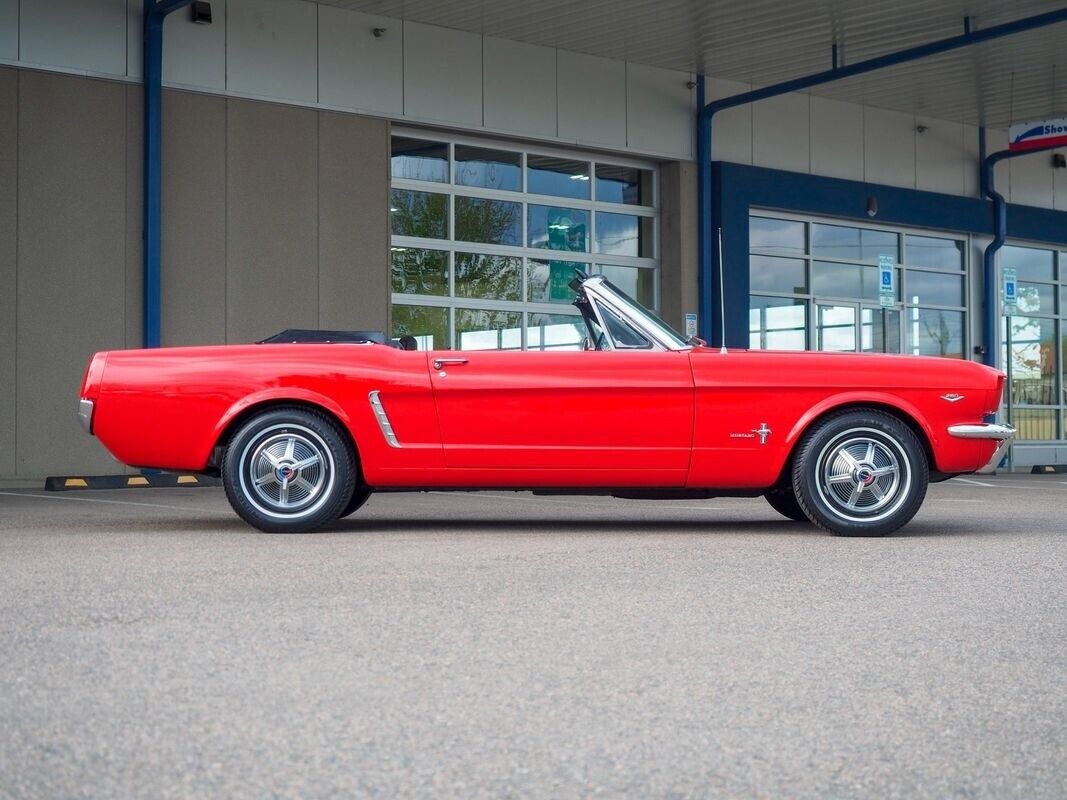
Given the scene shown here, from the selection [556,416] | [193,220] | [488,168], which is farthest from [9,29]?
[556,416]

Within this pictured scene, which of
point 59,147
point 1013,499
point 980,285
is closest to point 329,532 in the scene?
point 1013,499

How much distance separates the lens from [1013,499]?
37.9 feet

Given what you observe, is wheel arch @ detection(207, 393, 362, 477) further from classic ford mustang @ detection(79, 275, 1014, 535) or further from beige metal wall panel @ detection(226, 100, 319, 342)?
beige metal wall panel @ detection(226, 100, 319, 342)

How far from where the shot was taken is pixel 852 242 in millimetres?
21469

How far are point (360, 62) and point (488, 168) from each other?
221 cm

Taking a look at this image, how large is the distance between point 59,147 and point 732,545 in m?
10.2

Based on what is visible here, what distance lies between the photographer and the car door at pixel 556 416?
7.28 metres

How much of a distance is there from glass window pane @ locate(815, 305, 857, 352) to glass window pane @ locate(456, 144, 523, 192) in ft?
18.8

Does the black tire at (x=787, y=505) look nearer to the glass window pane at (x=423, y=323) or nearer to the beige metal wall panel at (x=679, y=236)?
the glass window pane at (x=423, y=323)

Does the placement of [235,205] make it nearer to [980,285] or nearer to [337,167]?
[337,167]

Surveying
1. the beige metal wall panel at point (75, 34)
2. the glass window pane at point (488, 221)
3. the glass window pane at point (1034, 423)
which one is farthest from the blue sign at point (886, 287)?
the beige metal wall panel at point (75, 34)

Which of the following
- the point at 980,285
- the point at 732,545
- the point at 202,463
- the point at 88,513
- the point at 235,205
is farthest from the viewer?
the point at 980,285

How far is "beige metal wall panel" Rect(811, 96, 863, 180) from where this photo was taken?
2067 centimetres

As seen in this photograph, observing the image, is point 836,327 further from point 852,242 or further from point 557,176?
point 557,176
